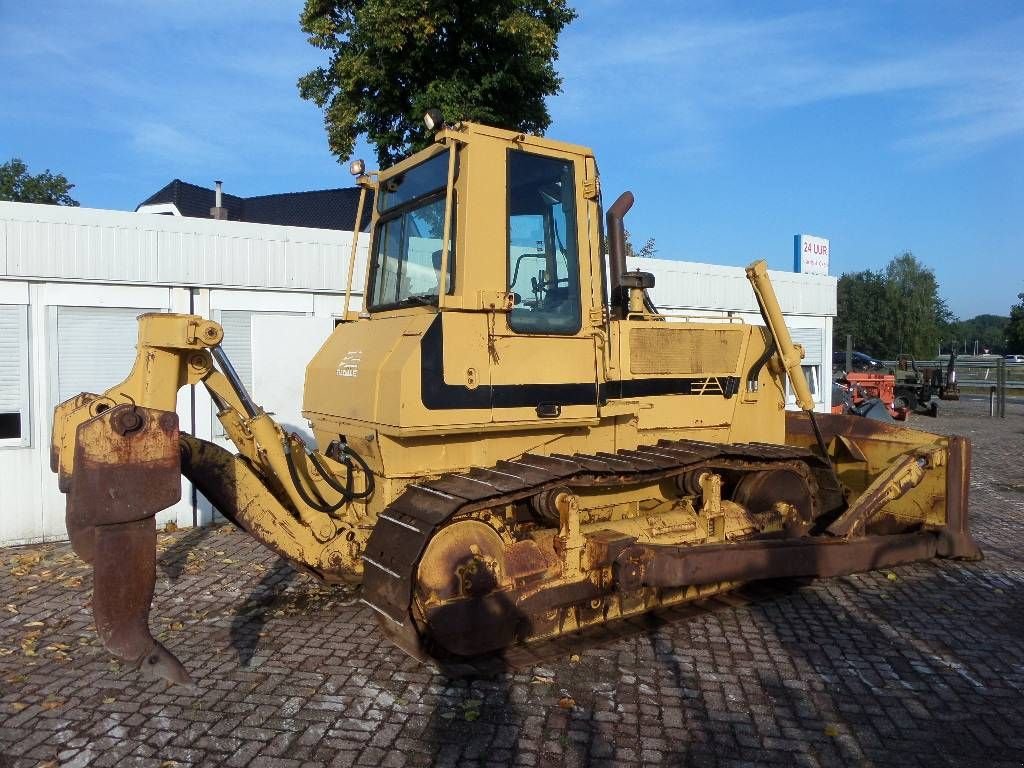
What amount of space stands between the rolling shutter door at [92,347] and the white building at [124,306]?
1 cm

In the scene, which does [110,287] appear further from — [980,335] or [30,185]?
[980,335]

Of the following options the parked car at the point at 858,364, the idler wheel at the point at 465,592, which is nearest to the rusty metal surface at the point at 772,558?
the idler wheel at the point at 465,592

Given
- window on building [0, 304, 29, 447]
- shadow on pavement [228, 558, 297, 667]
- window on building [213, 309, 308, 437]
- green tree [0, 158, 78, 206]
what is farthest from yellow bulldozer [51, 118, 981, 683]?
green tree [0, 158, 78, 206]

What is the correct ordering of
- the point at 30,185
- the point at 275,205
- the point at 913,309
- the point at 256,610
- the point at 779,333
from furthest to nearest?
the point at 913,309, the point at 30,185, the point at 275,205, the point at 779,333, the point at 256,610

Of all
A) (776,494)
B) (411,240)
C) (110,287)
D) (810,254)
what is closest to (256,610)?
(411,240)

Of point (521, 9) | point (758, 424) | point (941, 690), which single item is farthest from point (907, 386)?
point (941, 690)

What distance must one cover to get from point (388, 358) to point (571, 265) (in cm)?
140

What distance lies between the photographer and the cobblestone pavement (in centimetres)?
392

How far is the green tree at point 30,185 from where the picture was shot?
5366 cm

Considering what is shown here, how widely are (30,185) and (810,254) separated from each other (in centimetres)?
5347

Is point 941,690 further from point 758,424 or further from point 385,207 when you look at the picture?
point 385,207

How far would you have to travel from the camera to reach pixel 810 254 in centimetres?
2088

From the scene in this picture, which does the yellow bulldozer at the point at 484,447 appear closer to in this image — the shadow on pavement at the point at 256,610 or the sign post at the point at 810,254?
the shadow on pavement at the point at 256,610

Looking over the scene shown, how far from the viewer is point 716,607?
236 inches
